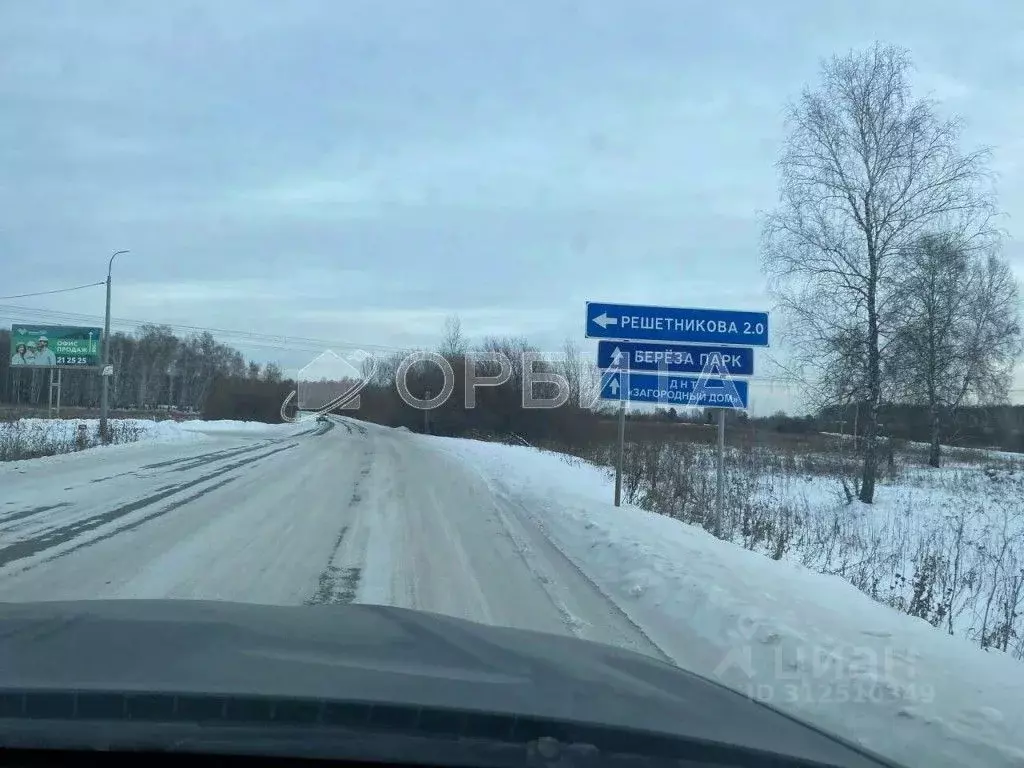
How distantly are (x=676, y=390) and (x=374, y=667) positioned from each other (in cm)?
1068

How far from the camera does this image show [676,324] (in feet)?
43.8

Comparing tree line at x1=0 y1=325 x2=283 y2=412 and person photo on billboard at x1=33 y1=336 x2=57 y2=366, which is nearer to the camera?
person photo on billboard at x1=33 y1=336 x2=57 y2=366

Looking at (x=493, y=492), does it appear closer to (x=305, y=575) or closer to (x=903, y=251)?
(x=305, y=575)

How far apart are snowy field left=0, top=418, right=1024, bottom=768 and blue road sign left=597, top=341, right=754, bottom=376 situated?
2.40 metres

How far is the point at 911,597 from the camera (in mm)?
8859

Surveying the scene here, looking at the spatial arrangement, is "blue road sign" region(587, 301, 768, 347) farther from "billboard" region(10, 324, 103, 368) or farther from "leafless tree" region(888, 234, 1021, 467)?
"billboard" region(10, 324, 103, 368)

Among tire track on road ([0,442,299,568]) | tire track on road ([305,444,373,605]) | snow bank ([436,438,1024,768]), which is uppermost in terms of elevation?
snow bank ([436,438,1024,768])

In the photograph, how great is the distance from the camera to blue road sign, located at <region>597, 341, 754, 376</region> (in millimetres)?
13031

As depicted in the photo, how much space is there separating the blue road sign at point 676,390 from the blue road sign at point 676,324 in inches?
25.6

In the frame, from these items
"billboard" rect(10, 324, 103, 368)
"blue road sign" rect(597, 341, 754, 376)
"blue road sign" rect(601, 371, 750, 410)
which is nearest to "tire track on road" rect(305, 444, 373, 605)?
"blue road sign" rect(601, 371, 750, 410)

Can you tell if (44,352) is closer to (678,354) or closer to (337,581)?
(678,354)

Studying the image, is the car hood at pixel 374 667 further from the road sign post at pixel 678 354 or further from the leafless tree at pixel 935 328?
the leafless tree at pixel 935 328

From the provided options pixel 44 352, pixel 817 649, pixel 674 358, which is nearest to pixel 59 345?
pixel 44 352

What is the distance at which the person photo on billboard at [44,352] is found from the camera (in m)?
48.1
